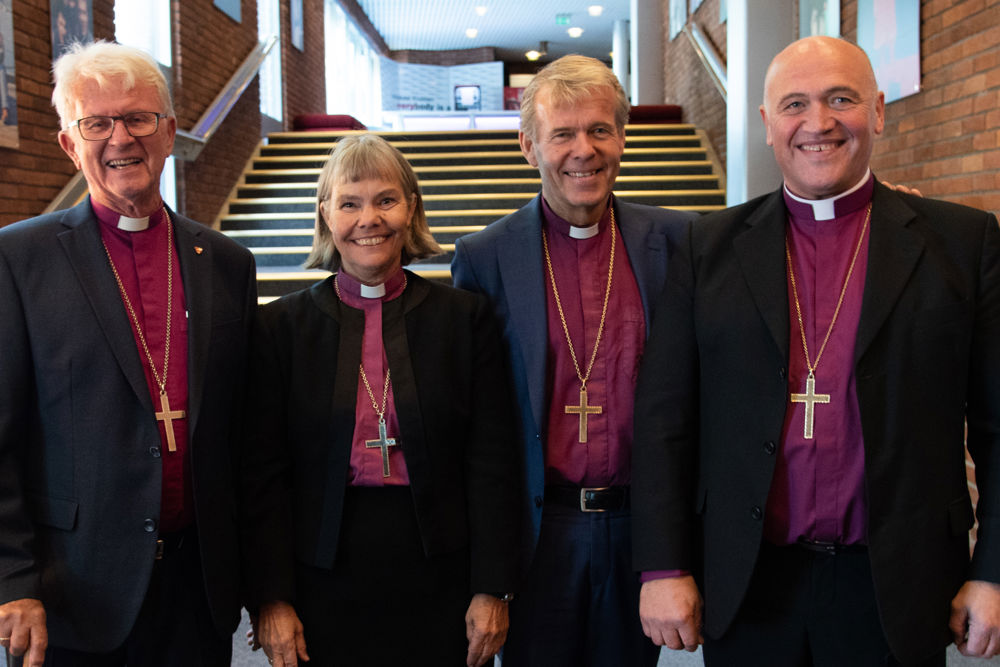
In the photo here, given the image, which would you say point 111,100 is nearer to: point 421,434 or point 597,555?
point 421,434

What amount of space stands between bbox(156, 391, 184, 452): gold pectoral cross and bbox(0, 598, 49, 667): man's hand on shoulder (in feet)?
1.10

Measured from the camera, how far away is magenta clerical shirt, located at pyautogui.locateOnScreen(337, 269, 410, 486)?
1.61 meters

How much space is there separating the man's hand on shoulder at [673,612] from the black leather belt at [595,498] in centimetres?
23

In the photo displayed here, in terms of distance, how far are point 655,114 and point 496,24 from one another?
28.5 feet

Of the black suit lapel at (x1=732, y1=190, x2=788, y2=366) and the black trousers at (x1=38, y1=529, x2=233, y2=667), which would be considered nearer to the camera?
the black suit lapel at (x1=732, y1=190, x2=788, y2=366)

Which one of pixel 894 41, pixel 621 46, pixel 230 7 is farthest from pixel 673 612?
pixel 621 46

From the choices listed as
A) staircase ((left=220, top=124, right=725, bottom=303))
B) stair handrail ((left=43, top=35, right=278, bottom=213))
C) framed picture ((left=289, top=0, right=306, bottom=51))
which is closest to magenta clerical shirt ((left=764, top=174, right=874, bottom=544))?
staircase ((left=220, top=124, right=725, bottom=303))

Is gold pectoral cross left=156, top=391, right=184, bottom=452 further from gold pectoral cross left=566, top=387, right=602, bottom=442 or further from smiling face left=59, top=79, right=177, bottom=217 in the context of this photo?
gold pectoral cross left=566, top=387, right=602, bottom=442

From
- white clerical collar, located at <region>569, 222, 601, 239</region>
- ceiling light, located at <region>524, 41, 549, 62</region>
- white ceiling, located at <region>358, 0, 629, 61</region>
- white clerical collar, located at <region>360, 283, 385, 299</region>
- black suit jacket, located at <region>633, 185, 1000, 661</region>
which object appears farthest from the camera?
ceiling light, located at <region>524, 41, 549, 62</region>

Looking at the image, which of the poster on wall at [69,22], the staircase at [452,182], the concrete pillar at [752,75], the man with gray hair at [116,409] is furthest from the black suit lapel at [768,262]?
the concrete pillar at [752,75]

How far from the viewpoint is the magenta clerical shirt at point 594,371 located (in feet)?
5.66

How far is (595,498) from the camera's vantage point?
1.71 meters

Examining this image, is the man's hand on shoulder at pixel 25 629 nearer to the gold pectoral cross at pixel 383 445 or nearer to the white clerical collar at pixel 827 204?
the gold pectoral cross at pixel 383 445

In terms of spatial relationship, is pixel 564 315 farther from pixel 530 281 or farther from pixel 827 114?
pixel 827 114
